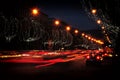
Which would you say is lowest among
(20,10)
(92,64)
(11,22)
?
(92,64)

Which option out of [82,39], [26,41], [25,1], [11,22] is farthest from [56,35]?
[82,39]

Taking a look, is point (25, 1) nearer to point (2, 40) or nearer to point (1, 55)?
point (2, 40)

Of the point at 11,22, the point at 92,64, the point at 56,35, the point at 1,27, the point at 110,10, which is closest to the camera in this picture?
the point at 110,10

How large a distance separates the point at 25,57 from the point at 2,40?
1222 centimetres

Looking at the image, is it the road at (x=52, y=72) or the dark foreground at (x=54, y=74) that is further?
the road at (x=52, y=72)

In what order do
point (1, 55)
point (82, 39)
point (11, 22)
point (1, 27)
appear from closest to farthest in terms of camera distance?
point (1, 55), point (1, 27), point (11, 22), point (82, 39)

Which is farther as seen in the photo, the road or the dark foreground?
the road

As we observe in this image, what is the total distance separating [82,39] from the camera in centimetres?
18825

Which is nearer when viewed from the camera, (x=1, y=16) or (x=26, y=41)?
(x=1, y=16)

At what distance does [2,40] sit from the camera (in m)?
49.5

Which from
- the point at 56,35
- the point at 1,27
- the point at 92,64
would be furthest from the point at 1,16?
the point at 56,35

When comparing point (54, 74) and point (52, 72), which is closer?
point (54, 74)

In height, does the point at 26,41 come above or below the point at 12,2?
below

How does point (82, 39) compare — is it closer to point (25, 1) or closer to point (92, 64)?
point (25, 1)
